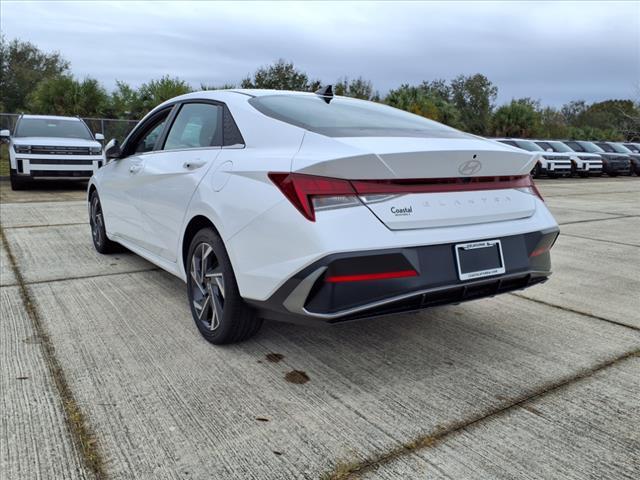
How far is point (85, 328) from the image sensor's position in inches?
142

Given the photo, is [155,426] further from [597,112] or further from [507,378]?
[597,112]

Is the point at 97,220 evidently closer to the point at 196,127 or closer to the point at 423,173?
the point at 196,127

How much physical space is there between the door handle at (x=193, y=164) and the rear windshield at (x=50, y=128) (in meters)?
10.4

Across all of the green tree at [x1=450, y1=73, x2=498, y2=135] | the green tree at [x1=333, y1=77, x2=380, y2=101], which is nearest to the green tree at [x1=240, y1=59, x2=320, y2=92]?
the green tree at [x1=333, y1=77, x2=380, y2=101]

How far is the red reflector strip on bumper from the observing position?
253 centimetres

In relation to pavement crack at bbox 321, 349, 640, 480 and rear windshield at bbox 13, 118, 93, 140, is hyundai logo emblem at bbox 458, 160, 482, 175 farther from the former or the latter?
rear windshield at bbox 13, 118, 93, 140

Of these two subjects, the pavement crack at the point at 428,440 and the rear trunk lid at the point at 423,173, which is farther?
the rear trunk lid at the point at 423,173

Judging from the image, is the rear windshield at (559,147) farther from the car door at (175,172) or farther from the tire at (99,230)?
the car door at (175,172)

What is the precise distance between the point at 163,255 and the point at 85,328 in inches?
29.9

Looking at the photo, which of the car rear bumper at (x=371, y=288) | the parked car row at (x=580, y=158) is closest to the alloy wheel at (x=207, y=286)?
the car rear bumper at (x=371, y=288)

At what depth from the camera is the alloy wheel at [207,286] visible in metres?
3.23

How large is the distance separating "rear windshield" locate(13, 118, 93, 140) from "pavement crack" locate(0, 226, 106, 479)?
996cm

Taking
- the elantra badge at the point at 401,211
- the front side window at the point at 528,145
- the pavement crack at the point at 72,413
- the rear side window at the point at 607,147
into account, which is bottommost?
the pavement crack at the point at 72,413

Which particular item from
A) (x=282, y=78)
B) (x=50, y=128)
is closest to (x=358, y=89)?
(x=282, y=78)
